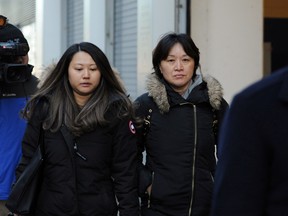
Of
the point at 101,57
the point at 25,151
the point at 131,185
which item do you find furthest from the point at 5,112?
the point at 131,185

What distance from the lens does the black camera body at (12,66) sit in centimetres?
347

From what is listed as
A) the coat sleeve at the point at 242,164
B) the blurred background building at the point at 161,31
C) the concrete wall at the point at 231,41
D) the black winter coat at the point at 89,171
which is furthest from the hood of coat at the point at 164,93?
the concrete wall at the point at 231,41

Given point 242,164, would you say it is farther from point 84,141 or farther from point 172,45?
point 172,45

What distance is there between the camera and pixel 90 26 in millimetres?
9609

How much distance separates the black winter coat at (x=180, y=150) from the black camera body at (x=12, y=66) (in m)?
0.77

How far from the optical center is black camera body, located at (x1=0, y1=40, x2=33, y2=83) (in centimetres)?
347

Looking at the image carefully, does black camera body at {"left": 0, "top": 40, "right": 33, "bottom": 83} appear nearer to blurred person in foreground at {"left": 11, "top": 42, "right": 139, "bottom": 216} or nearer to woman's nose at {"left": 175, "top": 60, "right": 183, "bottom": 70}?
blurred person in foreground at {"left": 11, "top": 42, "right": 139, "bottom": 216}

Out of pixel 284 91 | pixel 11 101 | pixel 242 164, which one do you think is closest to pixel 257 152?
pixel 242 164

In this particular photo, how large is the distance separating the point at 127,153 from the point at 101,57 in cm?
58

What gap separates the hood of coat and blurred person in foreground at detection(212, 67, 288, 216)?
1.81m

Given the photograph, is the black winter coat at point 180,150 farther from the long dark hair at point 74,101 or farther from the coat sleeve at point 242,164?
the coat sleeve at point 242,164

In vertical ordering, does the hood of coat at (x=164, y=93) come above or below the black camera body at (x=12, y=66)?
below

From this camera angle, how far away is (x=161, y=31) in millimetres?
6793

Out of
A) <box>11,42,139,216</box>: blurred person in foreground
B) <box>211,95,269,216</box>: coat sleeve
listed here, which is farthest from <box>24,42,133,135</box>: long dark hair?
<box>211,95,269,216</box>: coat sleeve
